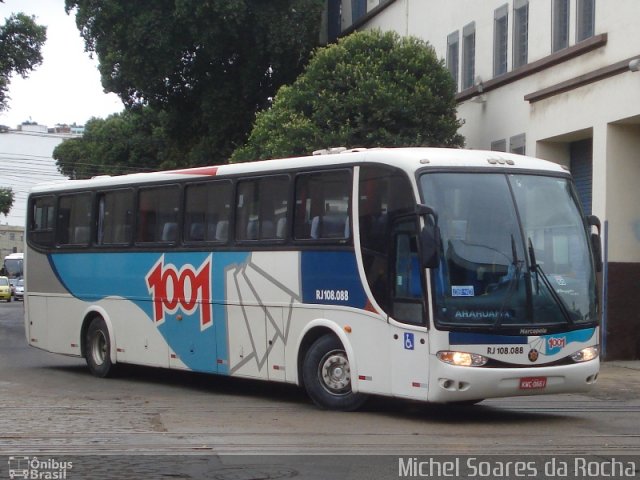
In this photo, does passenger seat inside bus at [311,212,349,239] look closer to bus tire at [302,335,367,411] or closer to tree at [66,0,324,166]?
bus tire at [302,335,367,411]

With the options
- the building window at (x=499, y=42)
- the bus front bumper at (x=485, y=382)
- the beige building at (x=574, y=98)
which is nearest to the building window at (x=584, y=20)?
the beige building at (x=574, y=98)

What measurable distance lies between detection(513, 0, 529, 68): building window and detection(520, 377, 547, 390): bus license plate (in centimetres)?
1346

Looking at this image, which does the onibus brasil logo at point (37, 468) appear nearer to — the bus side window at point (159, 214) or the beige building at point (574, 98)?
the bus side window at point (159, 214)

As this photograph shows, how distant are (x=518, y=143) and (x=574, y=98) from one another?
8.57 feet

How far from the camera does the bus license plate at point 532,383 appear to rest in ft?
40.8

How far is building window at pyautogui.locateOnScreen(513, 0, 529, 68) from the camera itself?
24.9 metres

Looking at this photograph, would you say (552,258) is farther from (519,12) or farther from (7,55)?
(7,55)

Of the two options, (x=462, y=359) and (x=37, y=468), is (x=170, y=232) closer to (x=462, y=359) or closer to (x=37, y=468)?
Answer: (x=462, y=359)

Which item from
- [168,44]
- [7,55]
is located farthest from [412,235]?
[7,55]

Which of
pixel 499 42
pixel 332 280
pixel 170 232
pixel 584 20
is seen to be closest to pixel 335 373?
pixel 332 280

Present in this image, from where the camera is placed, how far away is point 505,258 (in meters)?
12.6

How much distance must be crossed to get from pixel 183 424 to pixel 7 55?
3287 cm

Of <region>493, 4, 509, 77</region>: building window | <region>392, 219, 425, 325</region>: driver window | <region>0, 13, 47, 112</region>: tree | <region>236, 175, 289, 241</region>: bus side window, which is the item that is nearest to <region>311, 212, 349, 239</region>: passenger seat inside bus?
<region>236, 175, 289, 241</region>: bus side window

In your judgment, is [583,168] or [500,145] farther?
[500,145]
